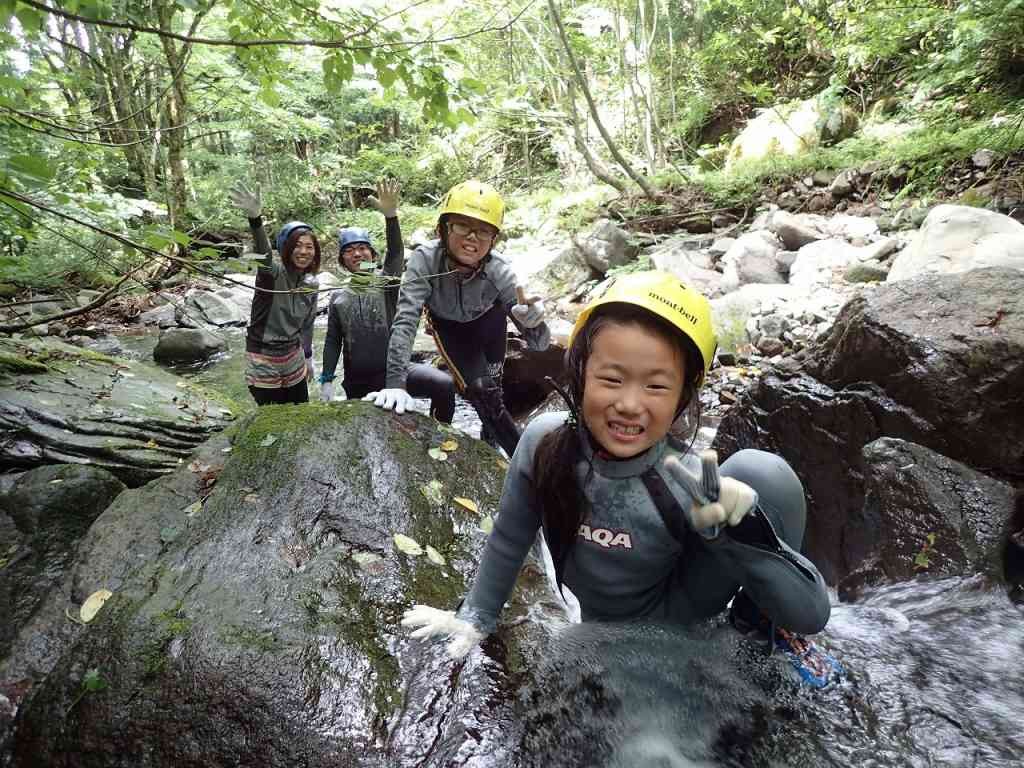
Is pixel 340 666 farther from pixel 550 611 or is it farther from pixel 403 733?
pixel 550 611

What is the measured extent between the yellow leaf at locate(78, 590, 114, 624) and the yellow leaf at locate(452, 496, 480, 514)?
1.62 m

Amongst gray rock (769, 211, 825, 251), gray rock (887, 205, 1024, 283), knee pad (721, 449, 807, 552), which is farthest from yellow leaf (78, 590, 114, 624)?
gray rock (769, 211, 825, 251)

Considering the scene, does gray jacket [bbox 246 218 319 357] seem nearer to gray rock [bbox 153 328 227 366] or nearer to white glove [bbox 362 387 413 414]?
white glove [bbox 362 387 413 414]

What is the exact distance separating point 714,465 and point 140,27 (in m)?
1.93

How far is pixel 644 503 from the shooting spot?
202 centimetres

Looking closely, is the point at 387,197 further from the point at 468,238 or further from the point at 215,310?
the point at 215,310

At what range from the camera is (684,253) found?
10.2m

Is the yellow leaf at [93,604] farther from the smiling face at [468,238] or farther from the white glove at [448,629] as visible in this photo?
the smiling face at [468,238]

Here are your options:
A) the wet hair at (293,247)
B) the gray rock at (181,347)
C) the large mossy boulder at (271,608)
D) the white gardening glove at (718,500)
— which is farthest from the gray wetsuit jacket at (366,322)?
the gray rock at (181,347)

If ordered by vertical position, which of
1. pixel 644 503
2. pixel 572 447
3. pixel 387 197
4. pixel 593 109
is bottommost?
pixel 644 503

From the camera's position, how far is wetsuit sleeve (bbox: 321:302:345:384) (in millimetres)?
5291

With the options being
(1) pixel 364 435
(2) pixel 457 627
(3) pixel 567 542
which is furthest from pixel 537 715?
(1) pixel 364 435

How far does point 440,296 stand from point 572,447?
2.46m

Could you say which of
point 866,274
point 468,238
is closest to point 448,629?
point 468,238
